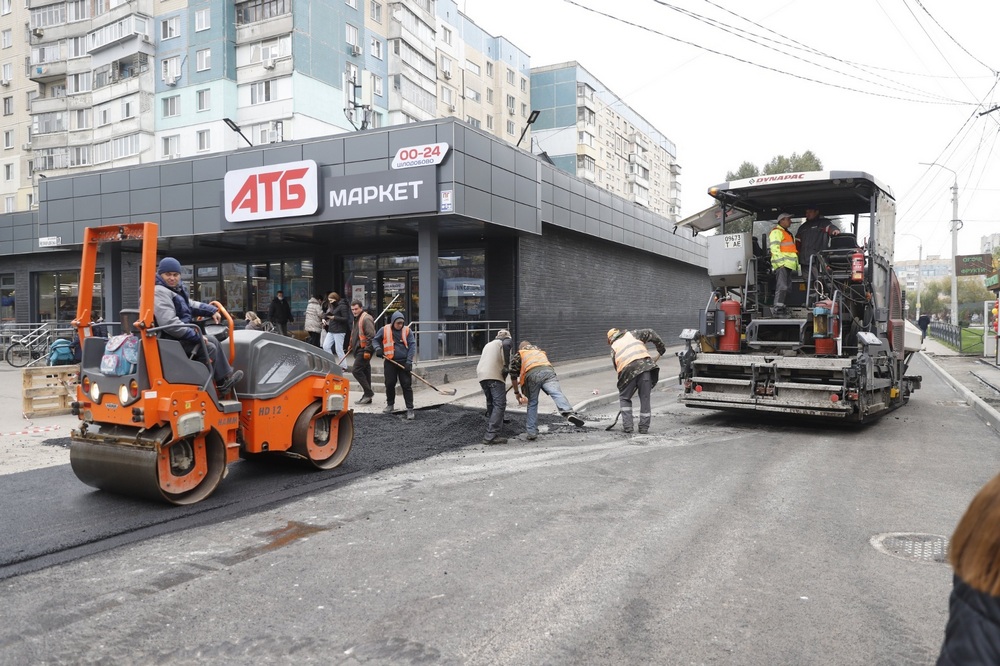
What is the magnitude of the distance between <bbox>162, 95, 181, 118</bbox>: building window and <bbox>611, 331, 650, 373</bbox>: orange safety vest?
37343 mm

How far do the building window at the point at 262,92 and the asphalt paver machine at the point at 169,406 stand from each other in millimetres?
33352

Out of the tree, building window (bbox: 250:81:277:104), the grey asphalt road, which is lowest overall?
the grey asphalt road

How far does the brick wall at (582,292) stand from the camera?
60.7 feet

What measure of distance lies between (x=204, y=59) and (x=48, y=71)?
15068 millimetres

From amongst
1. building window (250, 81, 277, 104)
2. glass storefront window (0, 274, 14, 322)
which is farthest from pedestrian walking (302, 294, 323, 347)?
building window (250, 81, 277, 104)

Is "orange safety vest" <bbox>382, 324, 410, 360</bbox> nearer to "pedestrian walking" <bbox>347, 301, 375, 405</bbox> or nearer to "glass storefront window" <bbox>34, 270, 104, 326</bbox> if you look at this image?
"pedestrian walking" <bbox>347, 301, 375, 405</bbox>

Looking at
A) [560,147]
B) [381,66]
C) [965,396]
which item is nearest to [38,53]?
[381,66]

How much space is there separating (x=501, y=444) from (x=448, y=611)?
5.06 m

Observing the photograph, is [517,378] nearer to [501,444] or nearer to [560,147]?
[501,444]

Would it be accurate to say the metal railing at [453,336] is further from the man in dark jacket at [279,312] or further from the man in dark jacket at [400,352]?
the man in dark jacket at [279,312]

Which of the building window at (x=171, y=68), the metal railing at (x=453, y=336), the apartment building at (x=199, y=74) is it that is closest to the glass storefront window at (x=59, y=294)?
the apartment building at (x=199, y=74)

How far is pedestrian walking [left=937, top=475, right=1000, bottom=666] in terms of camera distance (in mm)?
1463

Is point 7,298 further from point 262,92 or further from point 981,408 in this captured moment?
point 981,408

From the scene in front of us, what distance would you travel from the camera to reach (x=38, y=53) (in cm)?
4569
